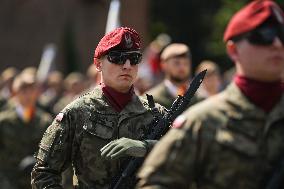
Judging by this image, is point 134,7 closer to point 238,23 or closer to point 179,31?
point 179,31

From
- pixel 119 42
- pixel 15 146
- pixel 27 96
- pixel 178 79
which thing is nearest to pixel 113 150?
pixel 119 42

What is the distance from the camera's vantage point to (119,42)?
22.9 feet

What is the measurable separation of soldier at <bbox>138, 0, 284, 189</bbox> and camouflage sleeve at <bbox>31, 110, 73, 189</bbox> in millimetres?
2226

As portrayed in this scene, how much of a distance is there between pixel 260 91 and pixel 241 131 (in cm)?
19

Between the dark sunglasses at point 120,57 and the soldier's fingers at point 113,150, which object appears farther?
the dark sunglasses at point 120,57

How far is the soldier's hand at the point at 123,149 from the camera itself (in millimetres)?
6398

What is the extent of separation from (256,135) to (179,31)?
4586cm

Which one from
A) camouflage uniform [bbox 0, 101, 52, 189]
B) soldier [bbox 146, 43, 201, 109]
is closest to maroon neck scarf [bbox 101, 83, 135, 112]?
soldier [bbox 146, 43, 201, 109]

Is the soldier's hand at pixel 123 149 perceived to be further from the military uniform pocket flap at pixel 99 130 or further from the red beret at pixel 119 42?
the red beret at pixel 119 42

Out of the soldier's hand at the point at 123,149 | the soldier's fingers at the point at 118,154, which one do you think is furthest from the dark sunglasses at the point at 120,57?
the soldier's fingers at the point at 118,154

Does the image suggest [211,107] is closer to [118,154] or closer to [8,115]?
[118,154]

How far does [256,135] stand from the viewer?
4523 mm

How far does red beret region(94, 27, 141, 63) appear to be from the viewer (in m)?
6.96

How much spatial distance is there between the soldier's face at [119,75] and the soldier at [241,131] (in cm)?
237
